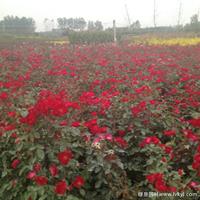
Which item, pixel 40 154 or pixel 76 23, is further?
pixel 76 23

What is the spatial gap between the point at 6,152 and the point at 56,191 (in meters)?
0.83

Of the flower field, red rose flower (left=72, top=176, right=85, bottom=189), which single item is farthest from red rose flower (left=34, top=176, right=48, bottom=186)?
red rose flower (left=72, top=176, right=85, bottom=189)

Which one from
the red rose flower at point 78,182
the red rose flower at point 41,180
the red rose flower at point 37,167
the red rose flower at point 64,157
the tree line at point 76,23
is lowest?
the tree line at point 76,23

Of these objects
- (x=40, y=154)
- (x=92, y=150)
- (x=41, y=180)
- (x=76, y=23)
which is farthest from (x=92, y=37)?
(x=76, y=23)

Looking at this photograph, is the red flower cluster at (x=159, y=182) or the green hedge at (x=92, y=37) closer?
the red flower cluster at (x=159, y=182)

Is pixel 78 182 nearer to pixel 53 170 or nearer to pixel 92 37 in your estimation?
pixel 53 170

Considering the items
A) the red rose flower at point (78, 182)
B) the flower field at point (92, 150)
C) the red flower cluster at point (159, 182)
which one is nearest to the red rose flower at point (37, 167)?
the flower field at point (92, 150)

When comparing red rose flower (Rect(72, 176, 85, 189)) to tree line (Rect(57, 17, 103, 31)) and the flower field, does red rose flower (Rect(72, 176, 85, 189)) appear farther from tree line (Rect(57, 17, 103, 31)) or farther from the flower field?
tree line (Rect(57, 17, 103, 31))

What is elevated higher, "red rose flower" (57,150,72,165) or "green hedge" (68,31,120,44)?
"red rose flower" (57,150,72,165)

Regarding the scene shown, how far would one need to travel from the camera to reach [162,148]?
3.01 metres

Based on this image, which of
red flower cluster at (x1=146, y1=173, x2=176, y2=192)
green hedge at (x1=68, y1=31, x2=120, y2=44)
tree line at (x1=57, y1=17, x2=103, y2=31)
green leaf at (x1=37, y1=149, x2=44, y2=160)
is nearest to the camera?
red flower cluster at (x1=146, y1=173, x2=176, y2=192)

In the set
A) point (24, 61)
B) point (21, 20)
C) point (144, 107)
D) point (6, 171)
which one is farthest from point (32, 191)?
point (21, 20)

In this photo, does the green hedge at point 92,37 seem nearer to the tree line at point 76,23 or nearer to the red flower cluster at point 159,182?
the red flower cluster at point 159,182

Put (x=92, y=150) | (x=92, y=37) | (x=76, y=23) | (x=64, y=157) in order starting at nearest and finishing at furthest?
(x=64, y=157) → (x=92, y=150) → (x=92, y=37) → (x=76, y=23)
